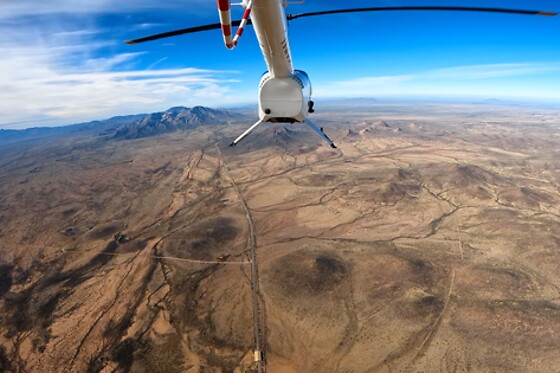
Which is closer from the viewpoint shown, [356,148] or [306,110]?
[306,110]

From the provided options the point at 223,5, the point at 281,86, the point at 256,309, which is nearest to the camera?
the point at 223,5

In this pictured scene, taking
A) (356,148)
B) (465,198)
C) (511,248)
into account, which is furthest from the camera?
(356,148)

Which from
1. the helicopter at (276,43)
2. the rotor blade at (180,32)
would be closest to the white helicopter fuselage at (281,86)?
the helicopter at (276,43)

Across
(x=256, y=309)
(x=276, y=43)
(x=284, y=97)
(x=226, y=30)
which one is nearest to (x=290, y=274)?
(x=256, y=309)

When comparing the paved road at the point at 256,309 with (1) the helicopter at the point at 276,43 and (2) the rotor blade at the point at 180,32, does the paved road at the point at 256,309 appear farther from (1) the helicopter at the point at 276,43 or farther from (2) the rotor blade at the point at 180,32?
(2) the rotor blade at the point at 180,32

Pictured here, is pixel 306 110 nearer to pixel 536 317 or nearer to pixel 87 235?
pixel 536 317

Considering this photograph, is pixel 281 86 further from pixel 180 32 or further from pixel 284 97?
pixel 180 32

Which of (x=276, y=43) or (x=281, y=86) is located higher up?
(x=276, y=43)

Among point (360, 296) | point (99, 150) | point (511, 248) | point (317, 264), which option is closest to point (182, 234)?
point (317, 264)
